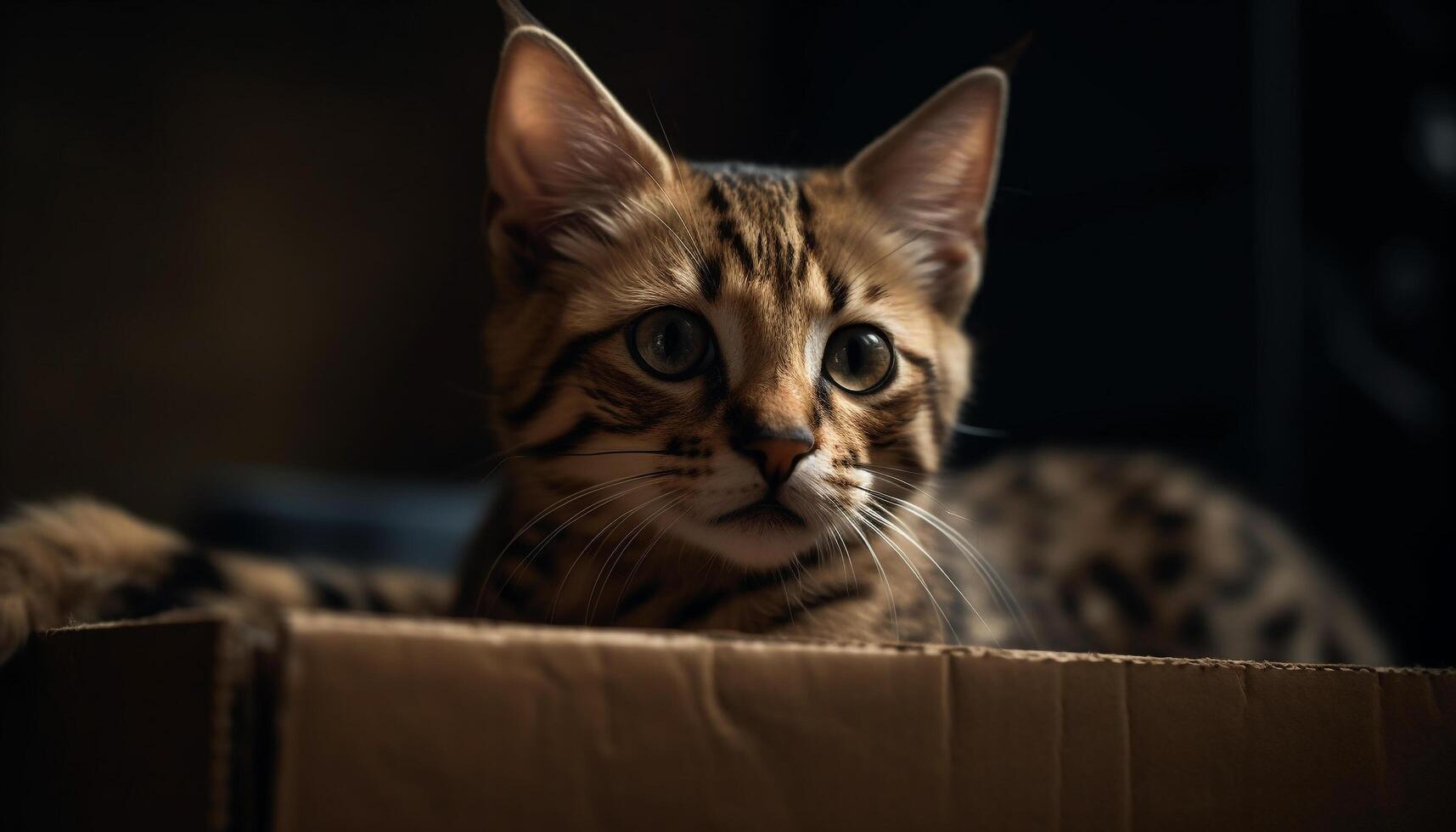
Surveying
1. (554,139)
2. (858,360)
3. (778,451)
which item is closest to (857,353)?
(858,360)

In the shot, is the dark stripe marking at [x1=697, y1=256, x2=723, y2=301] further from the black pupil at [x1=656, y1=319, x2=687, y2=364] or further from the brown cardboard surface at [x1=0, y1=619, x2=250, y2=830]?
the brown cardboard surface at [x1=0, y1=619, x2=250, y2=830]

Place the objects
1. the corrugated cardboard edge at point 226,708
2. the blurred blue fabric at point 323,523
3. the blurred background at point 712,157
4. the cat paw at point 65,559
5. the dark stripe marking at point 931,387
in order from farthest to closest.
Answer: the blurred blue fabric at point 323,523 → the blurred background at point 712,157 → the dark stripe marking at point 931,387 → the cat paw at point 65,559 → the corrugated cardboard edge at point 226,708

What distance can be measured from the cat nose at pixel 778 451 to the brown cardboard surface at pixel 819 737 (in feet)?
0.81

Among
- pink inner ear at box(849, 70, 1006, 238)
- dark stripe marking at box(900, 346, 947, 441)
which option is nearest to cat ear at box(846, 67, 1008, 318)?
pink inner ear at box(849, 70, 1006, 238)

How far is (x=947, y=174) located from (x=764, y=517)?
19.7 inches

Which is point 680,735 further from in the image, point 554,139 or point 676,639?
point 554,139

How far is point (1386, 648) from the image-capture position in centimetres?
162

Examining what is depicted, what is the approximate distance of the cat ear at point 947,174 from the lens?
3.74 feet

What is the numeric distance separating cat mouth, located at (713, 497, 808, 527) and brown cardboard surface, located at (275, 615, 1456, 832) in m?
0.26

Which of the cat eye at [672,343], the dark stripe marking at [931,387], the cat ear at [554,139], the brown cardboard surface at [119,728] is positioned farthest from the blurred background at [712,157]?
the brown cardboard surface at [119,728]

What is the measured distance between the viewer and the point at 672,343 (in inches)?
40.4

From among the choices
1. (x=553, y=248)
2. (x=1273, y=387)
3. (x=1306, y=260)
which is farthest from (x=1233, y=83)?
(x=553, y=248)

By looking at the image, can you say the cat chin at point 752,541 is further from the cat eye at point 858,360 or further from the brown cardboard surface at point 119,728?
the brown cardboard surface at point 119,728

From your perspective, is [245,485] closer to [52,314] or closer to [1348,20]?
[52,314]
